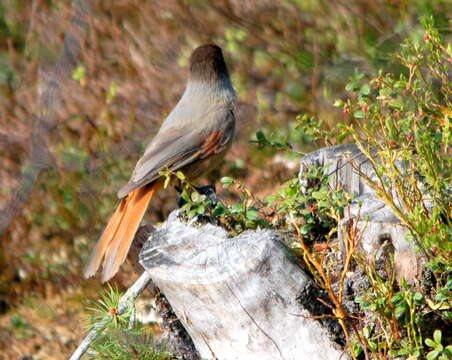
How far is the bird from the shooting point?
4.00m

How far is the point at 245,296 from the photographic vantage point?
2.80 m

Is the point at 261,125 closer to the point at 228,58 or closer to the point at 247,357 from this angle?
the point at 228,58

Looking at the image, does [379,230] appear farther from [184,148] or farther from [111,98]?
[111,98]

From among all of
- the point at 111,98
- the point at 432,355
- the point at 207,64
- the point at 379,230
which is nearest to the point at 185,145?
the point at 207,64

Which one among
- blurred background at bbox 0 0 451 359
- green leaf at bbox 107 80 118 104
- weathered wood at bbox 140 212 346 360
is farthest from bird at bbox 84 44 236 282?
green leaf at bbox 107 80 118 104

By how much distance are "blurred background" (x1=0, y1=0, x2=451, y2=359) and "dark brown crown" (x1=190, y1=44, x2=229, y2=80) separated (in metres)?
1.32

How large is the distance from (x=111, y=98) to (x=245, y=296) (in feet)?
15.6

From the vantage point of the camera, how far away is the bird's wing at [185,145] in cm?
429

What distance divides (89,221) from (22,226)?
609 mm

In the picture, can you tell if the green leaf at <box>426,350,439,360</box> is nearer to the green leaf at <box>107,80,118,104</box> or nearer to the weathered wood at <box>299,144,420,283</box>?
the weathered wood at <box>299,144,420,283</box>

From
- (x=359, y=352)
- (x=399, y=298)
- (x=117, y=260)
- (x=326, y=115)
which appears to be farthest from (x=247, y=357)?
(x=326, y=115)

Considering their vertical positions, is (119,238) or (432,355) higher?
(119,238)

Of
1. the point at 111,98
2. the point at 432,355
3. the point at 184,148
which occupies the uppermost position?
the point at 111,98

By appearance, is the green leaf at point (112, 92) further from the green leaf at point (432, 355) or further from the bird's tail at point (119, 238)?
the green leaf at point (432, 355)
